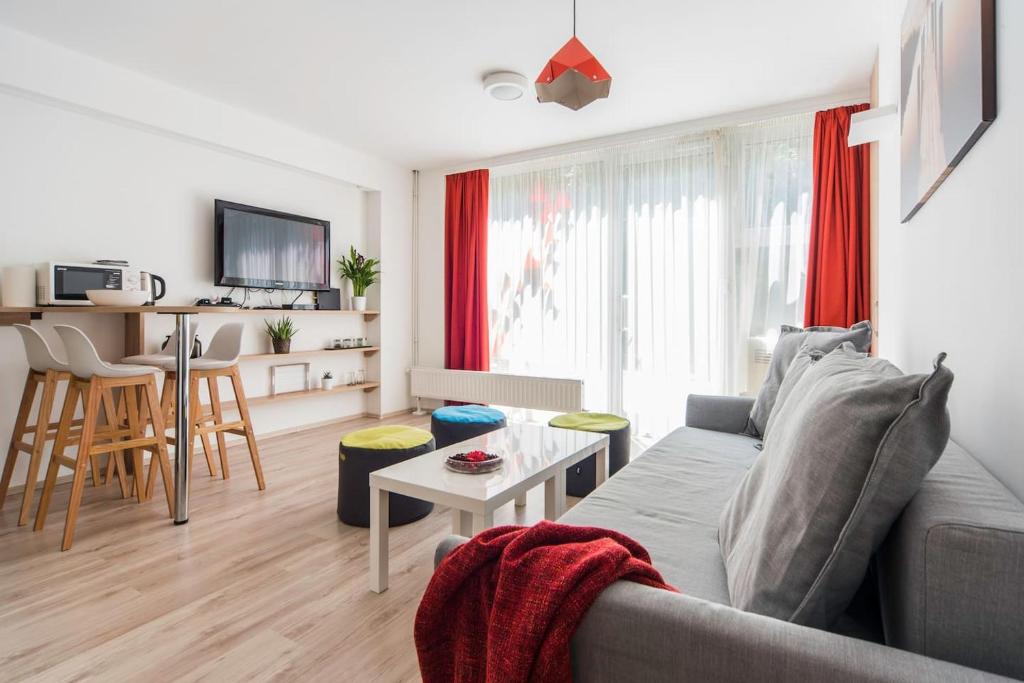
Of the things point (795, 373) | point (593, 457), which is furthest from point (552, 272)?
point (795, 373)

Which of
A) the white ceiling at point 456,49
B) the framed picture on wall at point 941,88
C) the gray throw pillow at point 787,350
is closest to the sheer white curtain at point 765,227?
the white ceiling at point 456,49

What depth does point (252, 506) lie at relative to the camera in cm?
288

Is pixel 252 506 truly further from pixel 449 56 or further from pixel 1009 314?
pixel 1009 314

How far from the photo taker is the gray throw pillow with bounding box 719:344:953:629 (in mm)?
782

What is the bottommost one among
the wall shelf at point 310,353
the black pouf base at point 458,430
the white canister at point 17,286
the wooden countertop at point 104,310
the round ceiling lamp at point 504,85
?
the black pouf base at point 458,430

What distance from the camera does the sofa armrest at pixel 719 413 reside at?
2738 mm

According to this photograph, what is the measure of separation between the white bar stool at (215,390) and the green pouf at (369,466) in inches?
32.9

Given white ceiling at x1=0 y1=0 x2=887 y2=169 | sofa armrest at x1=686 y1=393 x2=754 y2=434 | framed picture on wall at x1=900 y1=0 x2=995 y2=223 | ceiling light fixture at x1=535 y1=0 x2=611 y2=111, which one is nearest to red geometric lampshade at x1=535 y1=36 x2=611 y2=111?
ceiling light fixture at x1=535 y1=0 x2=611 y2=111

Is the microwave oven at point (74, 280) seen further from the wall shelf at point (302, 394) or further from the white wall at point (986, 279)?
the white wall at point (986, 279)

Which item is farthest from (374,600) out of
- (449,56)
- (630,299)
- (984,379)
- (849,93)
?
(849,93)

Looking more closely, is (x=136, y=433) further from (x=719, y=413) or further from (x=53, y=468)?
(x=719, y=413)

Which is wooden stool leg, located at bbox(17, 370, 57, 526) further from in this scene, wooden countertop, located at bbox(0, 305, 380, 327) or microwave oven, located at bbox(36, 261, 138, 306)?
microwave oven, located at bbox(36, 261, 138, 306)

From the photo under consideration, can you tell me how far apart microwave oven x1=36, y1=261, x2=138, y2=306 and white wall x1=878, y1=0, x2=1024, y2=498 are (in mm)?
3552

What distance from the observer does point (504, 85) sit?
3506mm
